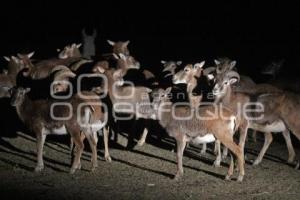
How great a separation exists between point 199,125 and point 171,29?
24352 mm

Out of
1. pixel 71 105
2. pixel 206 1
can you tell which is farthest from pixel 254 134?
pixel 206 1

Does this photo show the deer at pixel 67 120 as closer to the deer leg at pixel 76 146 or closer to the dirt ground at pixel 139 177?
the deer leg at pixel 76 146

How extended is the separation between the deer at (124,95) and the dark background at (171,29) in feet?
44.6

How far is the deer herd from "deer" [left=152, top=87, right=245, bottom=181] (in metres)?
0.02

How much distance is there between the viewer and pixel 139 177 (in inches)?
482

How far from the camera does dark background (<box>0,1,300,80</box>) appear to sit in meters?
31.2

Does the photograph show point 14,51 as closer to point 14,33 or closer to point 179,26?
point 14,33

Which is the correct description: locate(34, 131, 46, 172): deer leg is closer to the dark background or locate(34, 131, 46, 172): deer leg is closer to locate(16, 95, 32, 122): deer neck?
locate(16, 95, 32, 122): deer neck

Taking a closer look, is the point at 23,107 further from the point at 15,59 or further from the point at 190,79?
the point at 15,59

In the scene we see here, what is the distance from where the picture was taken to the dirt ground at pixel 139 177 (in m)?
11.1

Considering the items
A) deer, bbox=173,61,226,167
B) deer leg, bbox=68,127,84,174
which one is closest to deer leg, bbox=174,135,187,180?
deer leg, bbox=68,127,84,174

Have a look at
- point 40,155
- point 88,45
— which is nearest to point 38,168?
point 40,155

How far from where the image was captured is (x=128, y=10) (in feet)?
118

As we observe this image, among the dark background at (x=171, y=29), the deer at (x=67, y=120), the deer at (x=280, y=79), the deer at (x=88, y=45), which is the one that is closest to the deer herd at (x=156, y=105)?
the deer at (x=67, y=120)
